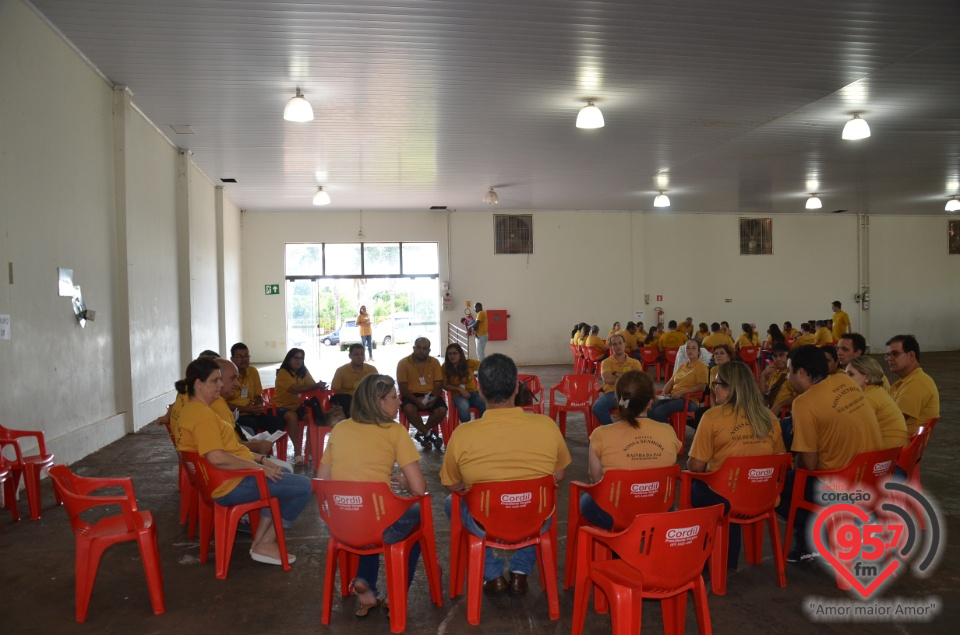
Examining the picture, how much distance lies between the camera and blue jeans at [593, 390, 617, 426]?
20.7 feet

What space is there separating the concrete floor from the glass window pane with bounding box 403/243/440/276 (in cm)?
1173

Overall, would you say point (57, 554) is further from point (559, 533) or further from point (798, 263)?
point (798, 263)

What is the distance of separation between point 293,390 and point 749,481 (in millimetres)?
4002

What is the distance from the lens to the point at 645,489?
3070mm

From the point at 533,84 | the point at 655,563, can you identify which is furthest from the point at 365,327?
the point at 655,563

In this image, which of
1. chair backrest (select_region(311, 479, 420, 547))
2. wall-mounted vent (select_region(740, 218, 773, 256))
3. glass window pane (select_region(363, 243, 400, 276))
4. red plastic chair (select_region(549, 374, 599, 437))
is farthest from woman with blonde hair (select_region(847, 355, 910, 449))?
wall-mounted vent (select_region(740, 218, 773, 256))

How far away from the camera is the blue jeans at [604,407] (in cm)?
632

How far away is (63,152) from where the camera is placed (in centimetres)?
592

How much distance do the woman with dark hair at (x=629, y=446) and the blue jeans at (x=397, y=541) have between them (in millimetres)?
811

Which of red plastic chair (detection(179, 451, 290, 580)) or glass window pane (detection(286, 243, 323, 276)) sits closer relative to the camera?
red plastic chair (detection(179, 451, 290, 580))

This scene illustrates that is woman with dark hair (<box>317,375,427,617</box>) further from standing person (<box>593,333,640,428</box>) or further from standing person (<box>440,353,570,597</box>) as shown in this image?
standing person (<box>593,333,640,428</box>)

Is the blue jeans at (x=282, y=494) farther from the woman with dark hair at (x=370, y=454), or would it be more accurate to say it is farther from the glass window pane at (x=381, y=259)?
the glass window pane at (x=381, y=259)

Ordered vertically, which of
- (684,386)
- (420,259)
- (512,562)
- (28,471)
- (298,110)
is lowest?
(512,562)

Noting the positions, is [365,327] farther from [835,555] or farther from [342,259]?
[835,555]
